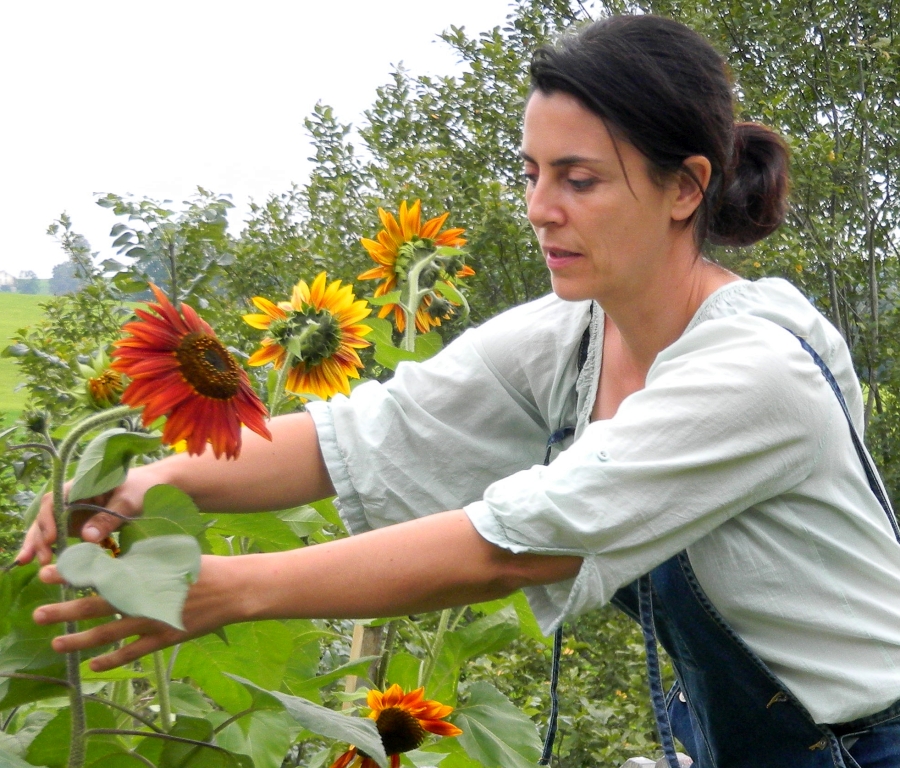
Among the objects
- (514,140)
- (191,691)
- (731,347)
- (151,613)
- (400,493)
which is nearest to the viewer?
(151,613)

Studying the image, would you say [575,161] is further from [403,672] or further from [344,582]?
[403,672]

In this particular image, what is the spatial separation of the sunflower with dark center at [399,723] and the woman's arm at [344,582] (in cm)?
30

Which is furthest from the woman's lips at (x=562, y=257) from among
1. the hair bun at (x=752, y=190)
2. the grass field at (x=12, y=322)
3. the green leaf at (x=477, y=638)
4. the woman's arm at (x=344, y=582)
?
the grass field at (x=12, y=322)

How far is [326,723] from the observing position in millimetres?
792

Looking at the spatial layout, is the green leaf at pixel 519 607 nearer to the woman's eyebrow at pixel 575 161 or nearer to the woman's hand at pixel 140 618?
the woman's eyebrow at pixel 575 161

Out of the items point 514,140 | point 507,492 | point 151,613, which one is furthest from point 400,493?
point 514,140

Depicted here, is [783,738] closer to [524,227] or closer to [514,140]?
[524,227]

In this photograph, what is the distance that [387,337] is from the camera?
1483 mm

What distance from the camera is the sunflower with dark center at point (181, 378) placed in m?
0.77

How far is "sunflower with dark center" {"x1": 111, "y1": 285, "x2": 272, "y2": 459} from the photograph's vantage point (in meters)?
0.77

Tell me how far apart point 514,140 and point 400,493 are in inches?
110

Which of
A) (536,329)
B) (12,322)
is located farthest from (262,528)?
(12,322)

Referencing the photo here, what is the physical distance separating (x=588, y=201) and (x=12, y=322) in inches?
66.7

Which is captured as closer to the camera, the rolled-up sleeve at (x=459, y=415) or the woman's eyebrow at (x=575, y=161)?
the woman's eyebrow at (x=575, y=161)
